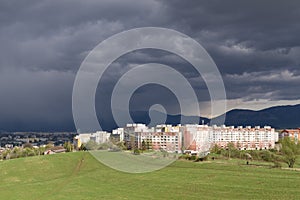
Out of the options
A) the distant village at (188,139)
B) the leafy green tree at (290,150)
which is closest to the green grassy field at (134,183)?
the leafy green tree at (290,150)

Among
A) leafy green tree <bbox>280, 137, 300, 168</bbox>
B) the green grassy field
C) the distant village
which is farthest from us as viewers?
the distant village

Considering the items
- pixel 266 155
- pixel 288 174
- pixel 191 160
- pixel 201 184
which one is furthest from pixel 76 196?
pixel 266 155

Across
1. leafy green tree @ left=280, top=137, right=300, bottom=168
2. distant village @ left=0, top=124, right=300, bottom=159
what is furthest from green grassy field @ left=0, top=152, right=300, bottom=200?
distant village @ left=0, top=124, right=300, bottom=159

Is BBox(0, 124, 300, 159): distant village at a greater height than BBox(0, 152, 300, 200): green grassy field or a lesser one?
greater

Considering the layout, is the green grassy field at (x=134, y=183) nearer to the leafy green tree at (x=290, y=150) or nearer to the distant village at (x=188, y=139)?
the leafy green tree at (x=290, y=150)

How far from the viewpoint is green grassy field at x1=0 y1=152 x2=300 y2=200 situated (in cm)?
3879

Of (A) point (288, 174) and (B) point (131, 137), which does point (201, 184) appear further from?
(B) point (131, 137)

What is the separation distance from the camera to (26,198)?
38594 millimetres

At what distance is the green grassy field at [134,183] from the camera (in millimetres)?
38794

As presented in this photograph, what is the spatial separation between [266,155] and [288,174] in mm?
35844

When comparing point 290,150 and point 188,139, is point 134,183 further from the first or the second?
point 188,139

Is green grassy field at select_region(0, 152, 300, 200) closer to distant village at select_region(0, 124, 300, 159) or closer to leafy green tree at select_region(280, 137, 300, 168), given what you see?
leafy green tree at select_region(280, 137, 300, 168)

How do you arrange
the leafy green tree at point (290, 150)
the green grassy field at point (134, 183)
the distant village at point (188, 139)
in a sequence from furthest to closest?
the distant village at point (188, 139) < the leafy green tree at point (290, 150) < the green grassy field at point (134, 183)

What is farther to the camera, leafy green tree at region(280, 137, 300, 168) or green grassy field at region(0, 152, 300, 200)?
leafy green tree at region(280, 137, 300, 168)
